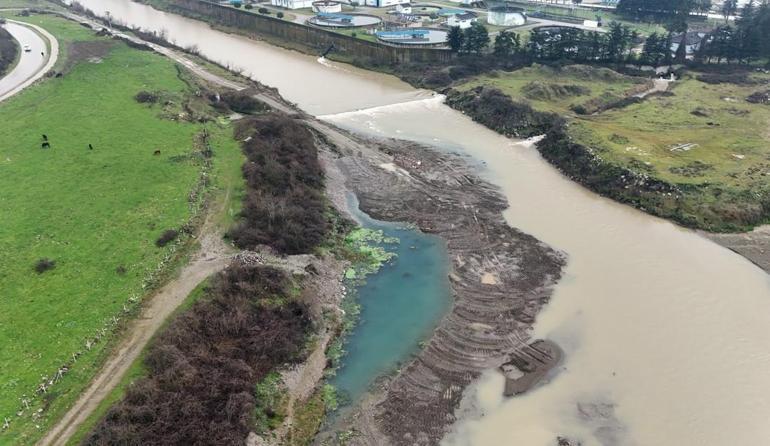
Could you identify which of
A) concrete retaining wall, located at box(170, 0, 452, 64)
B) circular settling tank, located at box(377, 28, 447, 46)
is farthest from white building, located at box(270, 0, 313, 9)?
circular settling tank, located at box(377, 28, 447, 46)

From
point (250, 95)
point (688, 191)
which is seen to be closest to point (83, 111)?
point (250, 95)

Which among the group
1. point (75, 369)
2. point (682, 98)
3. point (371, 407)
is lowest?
point (371, 407)

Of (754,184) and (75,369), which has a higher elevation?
(754,184)

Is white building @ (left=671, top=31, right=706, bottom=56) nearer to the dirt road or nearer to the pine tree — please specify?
the pine tree

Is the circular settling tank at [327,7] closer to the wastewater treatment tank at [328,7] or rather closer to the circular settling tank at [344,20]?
the wastewater treatment tank at [328,7]

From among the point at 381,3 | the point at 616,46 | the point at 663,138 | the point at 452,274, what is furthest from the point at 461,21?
the point at 452,274

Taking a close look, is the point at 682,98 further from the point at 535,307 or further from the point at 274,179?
the point at 274,179

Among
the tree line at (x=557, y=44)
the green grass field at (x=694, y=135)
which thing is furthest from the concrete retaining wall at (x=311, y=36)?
the green grass field at (x=694, y=135)
